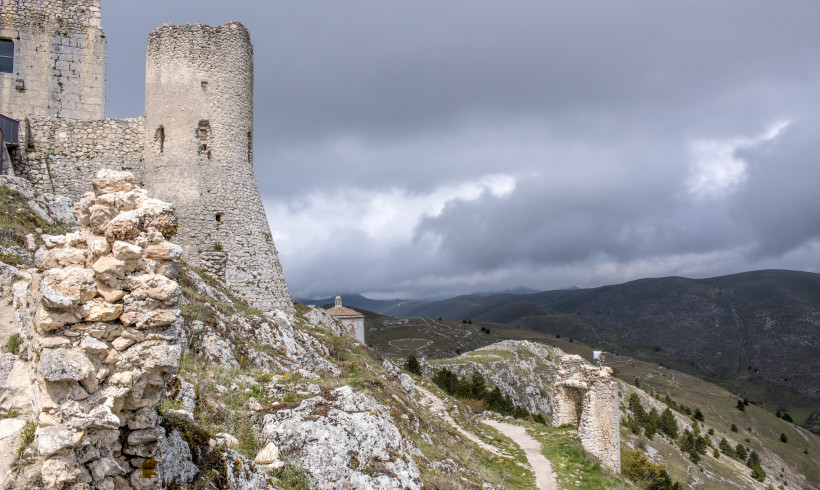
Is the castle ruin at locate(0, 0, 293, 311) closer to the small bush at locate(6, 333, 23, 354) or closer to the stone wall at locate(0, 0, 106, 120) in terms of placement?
the stone wall at locate(0, 0, 106, 120)

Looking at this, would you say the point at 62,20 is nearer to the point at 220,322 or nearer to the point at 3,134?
the point at 3,134

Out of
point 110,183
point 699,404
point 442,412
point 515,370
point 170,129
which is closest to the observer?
point 110,183

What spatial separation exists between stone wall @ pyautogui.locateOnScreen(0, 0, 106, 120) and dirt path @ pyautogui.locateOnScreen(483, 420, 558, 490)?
81.0 feet

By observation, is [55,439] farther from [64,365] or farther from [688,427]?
[688,427]

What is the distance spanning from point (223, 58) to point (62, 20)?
7.73 meters

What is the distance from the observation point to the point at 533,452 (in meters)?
23.1

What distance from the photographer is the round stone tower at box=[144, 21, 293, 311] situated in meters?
21.2

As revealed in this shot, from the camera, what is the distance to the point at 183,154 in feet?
70.2

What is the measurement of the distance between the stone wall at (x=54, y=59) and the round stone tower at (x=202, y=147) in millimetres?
3217

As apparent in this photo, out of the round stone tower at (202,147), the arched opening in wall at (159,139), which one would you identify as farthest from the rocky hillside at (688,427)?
the arched opening in wall at (159,139)

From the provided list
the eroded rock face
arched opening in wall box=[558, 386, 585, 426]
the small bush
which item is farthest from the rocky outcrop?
the small bush

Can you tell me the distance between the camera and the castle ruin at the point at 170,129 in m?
21.1

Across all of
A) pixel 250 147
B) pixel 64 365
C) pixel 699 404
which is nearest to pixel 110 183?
pixel 64 365

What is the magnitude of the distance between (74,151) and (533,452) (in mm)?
24544
